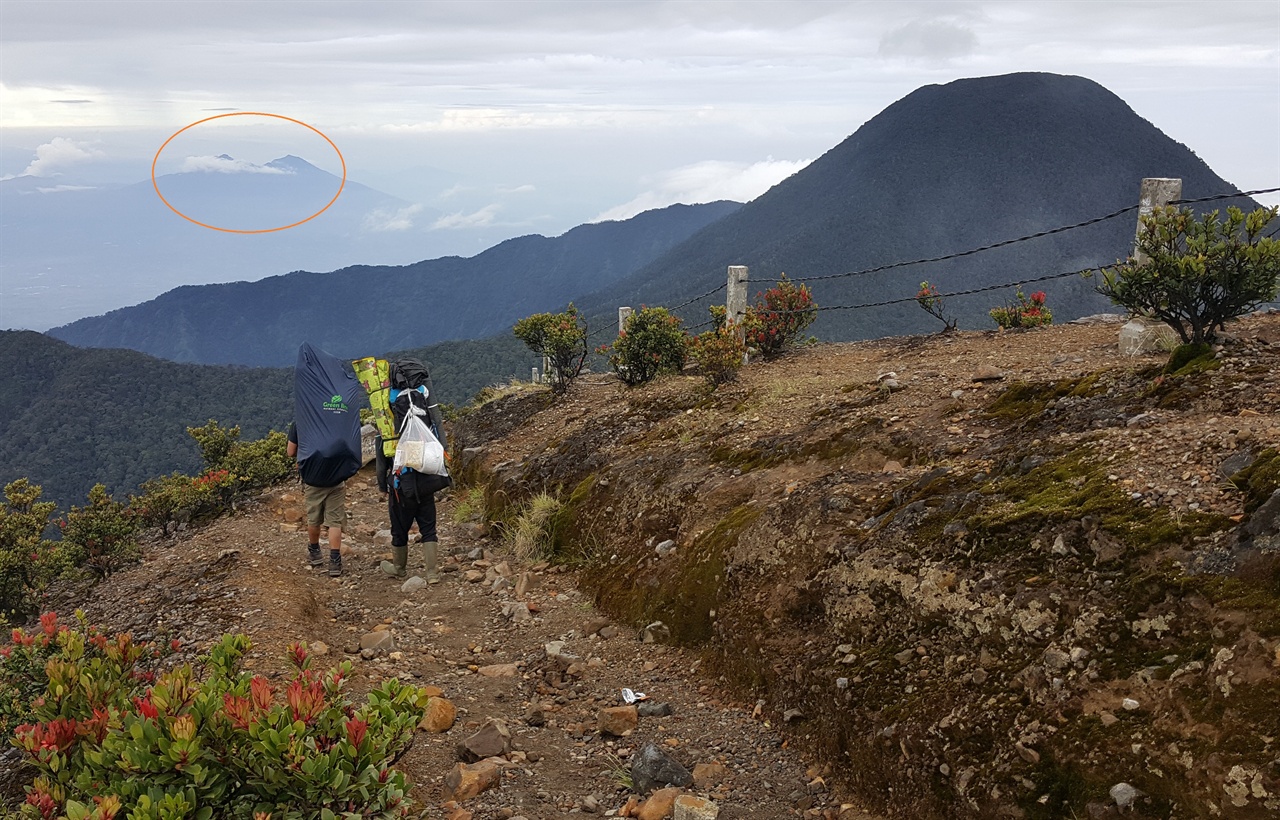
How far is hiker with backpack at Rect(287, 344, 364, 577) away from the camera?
7379 mm

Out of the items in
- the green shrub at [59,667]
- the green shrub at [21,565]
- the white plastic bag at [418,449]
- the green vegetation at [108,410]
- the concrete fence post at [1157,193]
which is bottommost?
the green vegetation at [108,410]

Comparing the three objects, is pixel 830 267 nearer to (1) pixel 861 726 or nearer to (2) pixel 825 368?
(2) pixel 825 368

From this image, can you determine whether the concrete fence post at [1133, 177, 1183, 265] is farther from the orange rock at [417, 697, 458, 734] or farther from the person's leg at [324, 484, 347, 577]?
the person's leg at [324, 484, 347, 577]

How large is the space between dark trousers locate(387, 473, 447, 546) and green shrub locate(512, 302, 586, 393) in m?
6.17

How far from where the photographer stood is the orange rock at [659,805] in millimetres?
3707

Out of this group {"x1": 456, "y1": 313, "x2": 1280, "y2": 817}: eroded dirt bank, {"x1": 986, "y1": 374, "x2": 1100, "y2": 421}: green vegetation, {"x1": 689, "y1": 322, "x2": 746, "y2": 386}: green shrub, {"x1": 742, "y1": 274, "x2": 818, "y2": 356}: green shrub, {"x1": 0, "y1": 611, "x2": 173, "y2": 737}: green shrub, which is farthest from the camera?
{"x1": 742, "y1": 274, "x2": 818, "y2": 356}: green shrub

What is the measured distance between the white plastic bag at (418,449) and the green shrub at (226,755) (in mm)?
3937

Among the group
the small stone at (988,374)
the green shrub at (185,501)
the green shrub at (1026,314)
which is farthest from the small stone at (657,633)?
the green shrub at (1026,314)

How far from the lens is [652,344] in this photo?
12117mm

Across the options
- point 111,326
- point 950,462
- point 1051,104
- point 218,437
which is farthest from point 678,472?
point 111,326

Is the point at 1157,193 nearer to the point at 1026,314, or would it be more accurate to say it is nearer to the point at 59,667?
the point at 1026,314

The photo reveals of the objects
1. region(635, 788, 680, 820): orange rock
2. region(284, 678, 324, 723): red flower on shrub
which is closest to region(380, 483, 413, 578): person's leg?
region(635, 788, 680, 820): orange rock

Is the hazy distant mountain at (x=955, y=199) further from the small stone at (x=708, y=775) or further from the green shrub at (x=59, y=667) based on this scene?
the green shrub at (x=59, y=667)

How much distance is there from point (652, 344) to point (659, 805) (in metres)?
8.85
